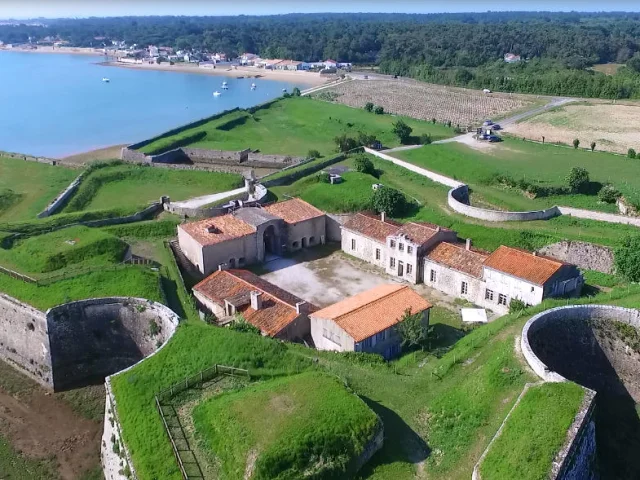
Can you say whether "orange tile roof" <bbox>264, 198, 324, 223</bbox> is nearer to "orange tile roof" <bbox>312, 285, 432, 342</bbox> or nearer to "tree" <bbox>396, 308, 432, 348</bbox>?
"orange tile roof" <bbox>312, 285, 432, 342</bbox>

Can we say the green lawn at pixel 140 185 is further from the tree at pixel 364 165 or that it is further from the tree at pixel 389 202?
the tree at pixel 389 202

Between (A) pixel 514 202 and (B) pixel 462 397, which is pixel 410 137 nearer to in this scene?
(A) pixel 514 202

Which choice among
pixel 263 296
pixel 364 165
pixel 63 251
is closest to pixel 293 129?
pixel 364 165

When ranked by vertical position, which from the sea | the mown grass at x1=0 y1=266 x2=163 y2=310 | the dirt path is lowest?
the dirt path

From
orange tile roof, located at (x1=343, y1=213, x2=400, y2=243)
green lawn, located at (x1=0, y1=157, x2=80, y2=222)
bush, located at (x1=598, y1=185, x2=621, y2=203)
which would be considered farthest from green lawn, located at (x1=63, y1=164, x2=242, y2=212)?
bush, located at (x1=598, y1=185, x2=621, y2=203)

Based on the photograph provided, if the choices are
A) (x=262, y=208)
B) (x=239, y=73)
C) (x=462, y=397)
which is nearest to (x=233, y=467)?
(x=462, y=397)
